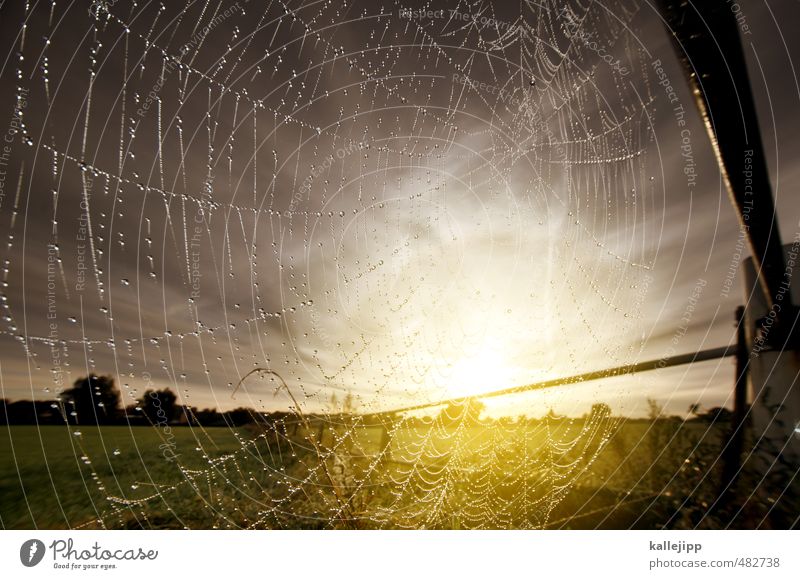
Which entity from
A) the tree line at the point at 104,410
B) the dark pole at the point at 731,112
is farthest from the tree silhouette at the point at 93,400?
the dark pole at the point at 731,112

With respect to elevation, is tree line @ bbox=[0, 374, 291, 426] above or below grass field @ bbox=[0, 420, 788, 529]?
above

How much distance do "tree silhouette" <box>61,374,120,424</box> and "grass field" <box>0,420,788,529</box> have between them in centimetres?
6

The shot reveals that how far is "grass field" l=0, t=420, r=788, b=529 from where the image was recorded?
1.93 meters

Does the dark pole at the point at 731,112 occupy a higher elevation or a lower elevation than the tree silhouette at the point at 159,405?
higher

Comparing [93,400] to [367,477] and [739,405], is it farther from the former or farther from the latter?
[739,405]

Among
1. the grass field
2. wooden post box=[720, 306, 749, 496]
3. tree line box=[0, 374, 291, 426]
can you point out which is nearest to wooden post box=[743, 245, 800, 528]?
wooden post box=[720, 306, 749, 496]

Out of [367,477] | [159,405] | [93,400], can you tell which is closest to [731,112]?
[367,477]

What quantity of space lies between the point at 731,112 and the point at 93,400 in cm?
332

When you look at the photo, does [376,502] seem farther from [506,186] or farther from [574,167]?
[574,167]

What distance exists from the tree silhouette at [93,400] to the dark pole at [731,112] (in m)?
3.03

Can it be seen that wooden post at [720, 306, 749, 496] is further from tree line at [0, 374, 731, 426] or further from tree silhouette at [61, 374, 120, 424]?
tree silhouette at [61, 374, 120, 424]

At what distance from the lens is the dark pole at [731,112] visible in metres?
1.90

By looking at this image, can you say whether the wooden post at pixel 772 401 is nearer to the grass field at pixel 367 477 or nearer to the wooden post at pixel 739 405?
the wooden post at pixel 739 405

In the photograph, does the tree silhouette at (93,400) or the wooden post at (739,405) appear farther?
the wooden post at (739,405)
